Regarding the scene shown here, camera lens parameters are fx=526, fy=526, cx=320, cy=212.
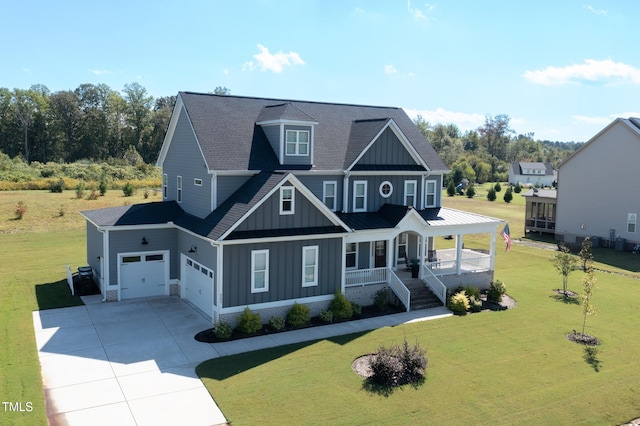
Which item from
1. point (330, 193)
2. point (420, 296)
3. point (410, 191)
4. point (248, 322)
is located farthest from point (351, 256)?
point (248, 322)

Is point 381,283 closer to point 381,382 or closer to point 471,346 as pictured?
point 471,346

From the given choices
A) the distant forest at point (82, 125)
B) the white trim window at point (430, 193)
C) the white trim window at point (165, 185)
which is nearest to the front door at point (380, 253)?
the white trim window at point (430, 193)

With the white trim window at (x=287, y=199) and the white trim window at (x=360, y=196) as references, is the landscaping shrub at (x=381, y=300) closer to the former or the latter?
the white trim window at (x=360, y=196)

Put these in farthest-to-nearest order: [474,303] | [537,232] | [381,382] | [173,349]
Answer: [537,232] → [474,303] → [173,349] → [381,382]

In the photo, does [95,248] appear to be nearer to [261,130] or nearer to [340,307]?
[261,130]

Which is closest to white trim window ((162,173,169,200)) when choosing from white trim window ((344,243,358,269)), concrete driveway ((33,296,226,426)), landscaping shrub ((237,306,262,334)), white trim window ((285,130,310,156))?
concrete driveway ((33,296,226,426))

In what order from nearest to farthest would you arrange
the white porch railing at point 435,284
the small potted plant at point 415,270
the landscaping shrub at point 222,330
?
the landscaping shrub at point 222,330, the white porch railing at point 435,284, the small potted plant at point 415,270

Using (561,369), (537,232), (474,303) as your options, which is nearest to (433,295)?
(474,303)
